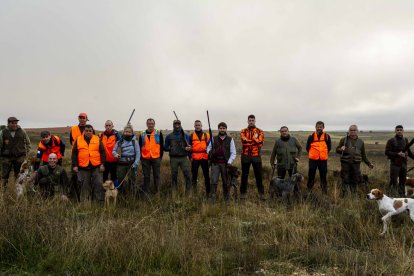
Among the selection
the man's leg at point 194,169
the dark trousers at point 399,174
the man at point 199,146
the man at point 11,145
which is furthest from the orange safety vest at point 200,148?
the dark trousers at point 399,174

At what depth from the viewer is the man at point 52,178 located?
763 cm

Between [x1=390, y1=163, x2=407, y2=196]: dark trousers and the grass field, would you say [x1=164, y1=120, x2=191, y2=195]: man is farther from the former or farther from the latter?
[x1=390, y1=163, x2=407, y2=196]: dark trousers

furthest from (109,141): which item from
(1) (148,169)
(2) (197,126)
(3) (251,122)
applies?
(3) (251,122)

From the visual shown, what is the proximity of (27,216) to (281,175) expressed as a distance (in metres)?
6.54

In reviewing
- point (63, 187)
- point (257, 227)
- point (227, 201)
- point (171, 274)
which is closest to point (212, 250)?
point (171, 274)

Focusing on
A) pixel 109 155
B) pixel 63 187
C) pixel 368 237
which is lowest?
pixel 368 237

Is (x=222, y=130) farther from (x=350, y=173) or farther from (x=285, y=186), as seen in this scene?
(x=350, y=173)

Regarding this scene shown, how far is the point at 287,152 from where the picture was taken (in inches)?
353

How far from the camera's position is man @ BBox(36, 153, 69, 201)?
763 centimetres

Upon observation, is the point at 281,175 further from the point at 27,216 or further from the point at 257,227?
the point at 27,216

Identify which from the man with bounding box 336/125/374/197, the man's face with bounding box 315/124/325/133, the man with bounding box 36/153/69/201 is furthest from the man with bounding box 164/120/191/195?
the man with bounding box 336/125/374/197

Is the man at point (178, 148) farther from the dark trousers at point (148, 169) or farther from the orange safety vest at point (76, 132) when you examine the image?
the orange safety vest at point (76, 132)

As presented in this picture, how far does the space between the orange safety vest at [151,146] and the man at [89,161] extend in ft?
3.70

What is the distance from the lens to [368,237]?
18.3 feet
